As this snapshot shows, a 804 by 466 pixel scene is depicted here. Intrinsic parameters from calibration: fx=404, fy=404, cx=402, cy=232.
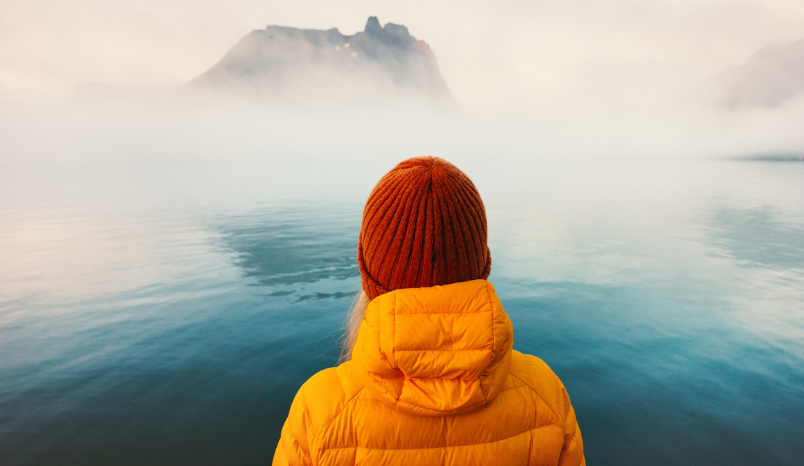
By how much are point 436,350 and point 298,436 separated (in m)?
0.70

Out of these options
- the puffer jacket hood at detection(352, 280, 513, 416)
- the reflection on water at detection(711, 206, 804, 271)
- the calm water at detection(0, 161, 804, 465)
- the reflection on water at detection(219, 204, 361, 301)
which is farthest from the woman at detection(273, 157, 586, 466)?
the reflection on water at detection(711, 206, 804, 271)

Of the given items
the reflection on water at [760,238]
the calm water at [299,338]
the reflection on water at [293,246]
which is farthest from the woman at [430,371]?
the reflection on water at [760,238]

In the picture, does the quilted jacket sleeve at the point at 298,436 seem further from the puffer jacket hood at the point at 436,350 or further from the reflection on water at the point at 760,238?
the reflection on water at the point at 760,238

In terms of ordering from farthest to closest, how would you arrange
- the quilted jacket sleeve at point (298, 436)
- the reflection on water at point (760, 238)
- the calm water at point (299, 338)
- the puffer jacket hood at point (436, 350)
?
the reflection on water at point (760, 238), the calm water at point (299, 338), the quilted jacket sleeve at point (298, 436), the puffer jacket hood at point (436, 350)

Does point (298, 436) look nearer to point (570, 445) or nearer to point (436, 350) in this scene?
point (436, 350)

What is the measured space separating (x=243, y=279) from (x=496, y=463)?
12043 mm

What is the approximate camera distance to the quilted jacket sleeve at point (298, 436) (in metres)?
1.59

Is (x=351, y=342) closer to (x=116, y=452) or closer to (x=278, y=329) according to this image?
(x=116, y=452)

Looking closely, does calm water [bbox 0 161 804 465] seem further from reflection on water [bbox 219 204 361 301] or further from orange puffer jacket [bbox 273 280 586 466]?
orange puffer jacket [bbox 273 280 586 466]

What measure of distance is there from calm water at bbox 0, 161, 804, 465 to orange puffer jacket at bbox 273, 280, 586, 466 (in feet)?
15.0

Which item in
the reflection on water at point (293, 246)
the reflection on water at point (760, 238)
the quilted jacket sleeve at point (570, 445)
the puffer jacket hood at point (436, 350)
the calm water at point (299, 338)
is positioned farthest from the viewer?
the reflection on water at point (760, 238)

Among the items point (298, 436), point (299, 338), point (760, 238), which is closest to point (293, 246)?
point (299, 338)

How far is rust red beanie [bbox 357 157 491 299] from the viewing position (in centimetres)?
160

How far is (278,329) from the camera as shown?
8.88 m
